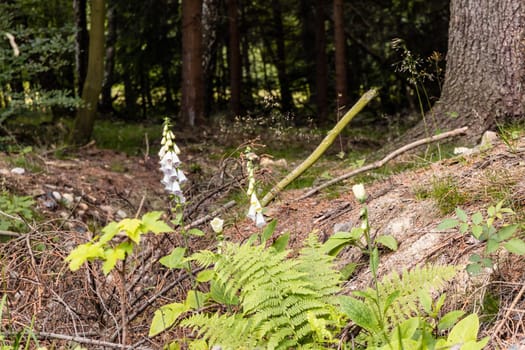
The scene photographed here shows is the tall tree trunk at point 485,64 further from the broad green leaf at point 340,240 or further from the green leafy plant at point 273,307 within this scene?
the green leafy plant at point 273,307

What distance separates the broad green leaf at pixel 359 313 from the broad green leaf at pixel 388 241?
2.83 ft

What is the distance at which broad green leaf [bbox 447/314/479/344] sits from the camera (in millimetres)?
2406

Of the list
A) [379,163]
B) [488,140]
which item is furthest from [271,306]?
[488,140]

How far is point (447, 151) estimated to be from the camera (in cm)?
544

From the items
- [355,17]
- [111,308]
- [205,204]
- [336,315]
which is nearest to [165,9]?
[355,17]

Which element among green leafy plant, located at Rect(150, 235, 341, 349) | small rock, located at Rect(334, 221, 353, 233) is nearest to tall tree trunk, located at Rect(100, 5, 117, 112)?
small rock, located at Rect(334, 221, 353, 233)

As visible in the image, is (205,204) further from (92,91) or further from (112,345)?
(92,91)

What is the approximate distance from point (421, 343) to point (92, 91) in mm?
8351

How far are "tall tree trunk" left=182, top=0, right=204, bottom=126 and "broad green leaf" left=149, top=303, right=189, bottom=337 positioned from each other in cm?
885

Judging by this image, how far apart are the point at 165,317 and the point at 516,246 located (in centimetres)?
166

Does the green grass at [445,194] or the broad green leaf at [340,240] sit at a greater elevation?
the green grass at [445,194]

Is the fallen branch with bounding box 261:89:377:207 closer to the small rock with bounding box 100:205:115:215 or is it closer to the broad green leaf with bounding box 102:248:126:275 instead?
the small rock with bounding box 100:205:115:215

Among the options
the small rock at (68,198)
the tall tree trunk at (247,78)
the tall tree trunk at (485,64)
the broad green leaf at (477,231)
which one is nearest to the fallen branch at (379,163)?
the tall tree trunk at (485,64)

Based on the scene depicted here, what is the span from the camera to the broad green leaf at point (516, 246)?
2.66 meters
